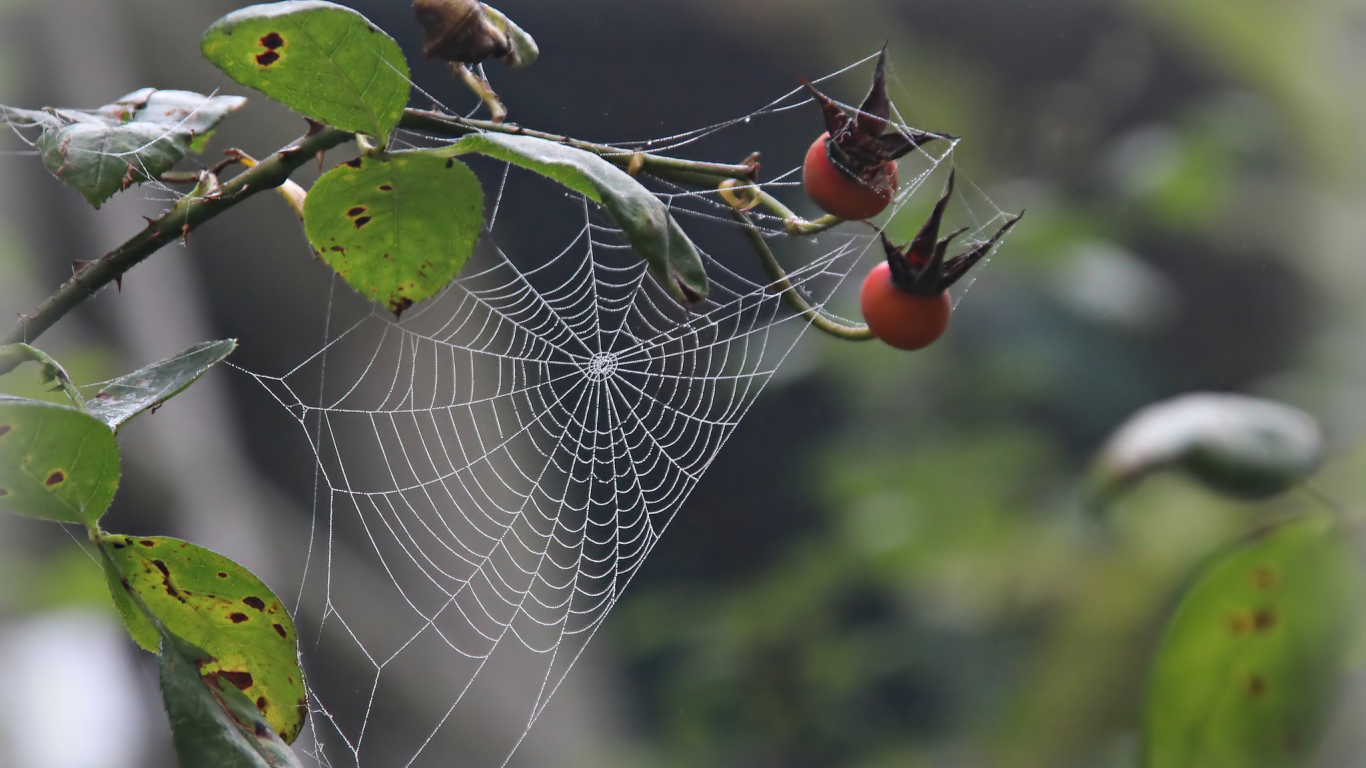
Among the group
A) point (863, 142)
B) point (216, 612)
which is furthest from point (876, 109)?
point (216, 612)

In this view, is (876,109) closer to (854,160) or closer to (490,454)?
(854,160)

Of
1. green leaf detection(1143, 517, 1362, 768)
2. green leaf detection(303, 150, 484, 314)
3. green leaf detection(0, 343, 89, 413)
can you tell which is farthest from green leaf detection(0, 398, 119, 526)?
green leaf detection(1143, 517, 1362, 768)

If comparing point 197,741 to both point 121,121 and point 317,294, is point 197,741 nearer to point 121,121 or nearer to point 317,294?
point 121,121

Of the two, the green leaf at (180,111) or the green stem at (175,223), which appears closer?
the green stem at (175,223)

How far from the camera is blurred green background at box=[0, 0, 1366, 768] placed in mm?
1464

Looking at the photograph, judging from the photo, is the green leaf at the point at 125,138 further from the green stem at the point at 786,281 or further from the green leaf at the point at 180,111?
the green stem at the point at 786,281

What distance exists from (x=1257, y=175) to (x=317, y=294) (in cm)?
168

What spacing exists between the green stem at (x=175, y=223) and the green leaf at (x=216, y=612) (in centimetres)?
9

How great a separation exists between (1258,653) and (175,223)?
44cm

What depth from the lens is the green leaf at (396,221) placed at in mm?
390

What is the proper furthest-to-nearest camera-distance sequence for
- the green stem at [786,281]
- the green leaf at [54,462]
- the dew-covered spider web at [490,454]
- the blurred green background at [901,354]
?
the dew-covered spider web at [490,454] < the blurred green background at [901,354] < the green stem at [786,281] < the green leaf at [54,462]

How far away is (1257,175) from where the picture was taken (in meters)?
1.76

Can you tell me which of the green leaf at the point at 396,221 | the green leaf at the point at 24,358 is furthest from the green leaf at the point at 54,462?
the green leaf at the point at 396,221

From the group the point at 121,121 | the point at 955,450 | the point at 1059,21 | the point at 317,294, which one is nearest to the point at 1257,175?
the point at 1059,21
